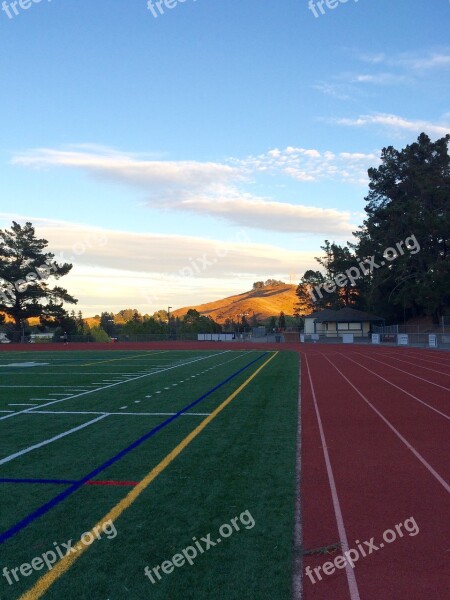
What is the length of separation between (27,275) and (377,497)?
6927 centimetres

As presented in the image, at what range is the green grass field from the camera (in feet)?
14.5

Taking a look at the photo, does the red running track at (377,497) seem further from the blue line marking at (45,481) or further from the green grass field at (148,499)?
the blue line marking at (45,481)

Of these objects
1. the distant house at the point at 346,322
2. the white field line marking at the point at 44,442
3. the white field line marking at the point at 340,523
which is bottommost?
the white field line marking at the point at 340,523

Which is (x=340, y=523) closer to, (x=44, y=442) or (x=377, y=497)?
(x=377, y=497)

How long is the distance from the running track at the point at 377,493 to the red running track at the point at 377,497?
10 mm

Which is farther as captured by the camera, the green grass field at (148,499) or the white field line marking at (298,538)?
the green grass field at (148,499)

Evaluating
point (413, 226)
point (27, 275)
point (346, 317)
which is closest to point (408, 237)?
point (413, 226)

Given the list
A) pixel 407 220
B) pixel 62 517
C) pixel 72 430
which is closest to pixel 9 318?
pixel 407 220

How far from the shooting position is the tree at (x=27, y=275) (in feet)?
229

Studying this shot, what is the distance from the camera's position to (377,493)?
6.61 metres

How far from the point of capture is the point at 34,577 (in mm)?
4496

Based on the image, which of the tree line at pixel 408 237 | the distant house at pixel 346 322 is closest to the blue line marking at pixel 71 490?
the tree line at pixel 408 237

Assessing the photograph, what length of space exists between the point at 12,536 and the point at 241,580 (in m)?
2.38

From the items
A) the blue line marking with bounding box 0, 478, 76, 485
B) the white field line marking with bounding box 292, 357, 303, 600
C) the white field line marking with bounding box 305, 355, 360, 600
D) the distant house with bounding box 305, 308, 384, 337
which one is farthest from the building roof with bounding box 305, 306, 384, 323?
the blue line marking with bounding box 0, 478, 76, 485
